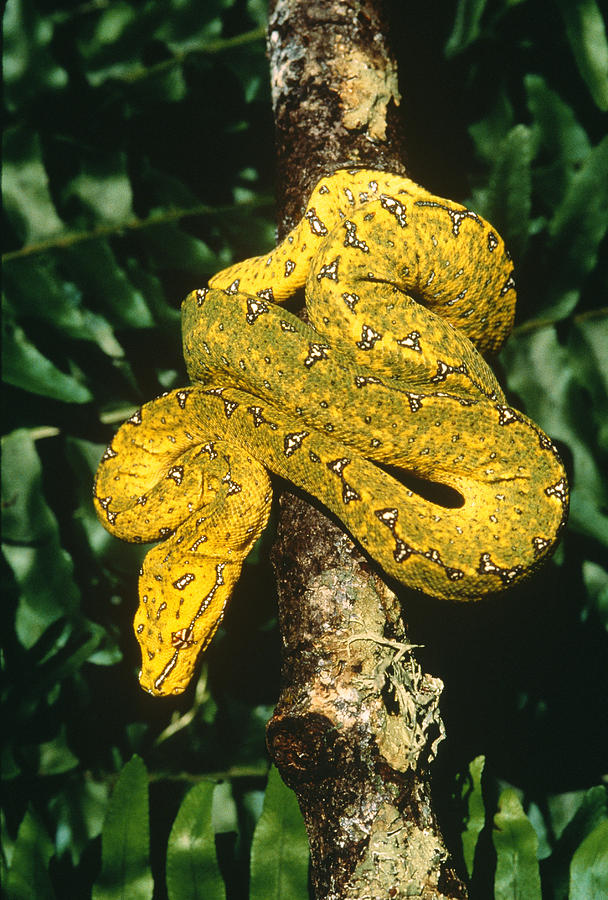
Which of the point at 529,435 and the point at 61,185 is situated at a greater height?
the point at 61,185

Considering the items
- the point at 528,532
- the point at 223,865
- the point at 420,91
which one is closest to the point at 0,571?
the point at 223,865

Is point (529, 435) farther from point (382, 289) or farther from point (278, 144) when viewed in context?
point (278, 144)

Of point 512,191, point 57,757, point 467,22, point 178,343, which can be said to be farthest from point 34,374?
point 467,22

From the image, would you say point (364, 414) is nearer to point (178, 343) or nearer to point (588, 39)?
point (178, 343)

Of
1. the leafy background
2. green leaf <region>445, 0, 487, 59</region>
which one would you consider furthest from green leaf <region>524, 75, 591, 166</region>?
green leaf <region>445, 0, 487, 59</region>

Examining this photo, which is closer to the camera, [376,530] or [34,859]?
[376,530]

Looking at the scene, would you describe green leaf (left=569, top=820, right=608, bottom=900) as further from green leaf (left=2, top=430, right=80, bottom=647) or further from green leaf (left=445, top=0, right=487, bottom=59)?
green leaf (left=445, top=0, right=487, bottom=59)
